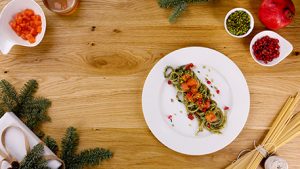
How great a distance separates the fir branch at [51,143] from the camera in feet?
3.97

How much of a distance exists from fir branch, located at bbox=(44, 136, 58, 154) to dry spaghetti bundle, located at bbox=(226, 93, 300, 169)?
600 millimetres

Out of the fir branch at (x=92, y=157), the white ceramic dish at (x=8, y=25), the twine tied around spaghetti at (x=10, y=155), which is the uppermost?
the white ceramic dish at (x=8, y=25)

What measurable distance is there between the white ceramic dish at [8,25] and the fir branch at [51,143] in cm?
34

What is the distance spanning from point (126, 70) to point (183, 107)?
0.25 meters

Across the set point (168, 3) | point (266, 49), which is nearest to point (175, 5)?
point (168, 3)

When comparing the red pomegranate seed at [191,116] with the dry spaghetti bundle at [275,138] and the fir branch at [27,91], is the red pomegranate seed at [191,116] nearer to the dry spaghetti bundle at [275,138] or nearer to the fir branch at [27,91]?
the dry spaghetti bundle at [275,138]

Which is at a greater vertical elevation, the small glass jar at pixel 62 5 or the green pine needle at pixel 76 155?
the small glass jar at pixel 62 5

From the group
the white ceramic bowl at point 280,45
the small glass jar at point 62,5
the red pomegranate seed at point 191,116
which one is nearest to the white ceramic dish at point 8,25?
the small glass jar at point 62,5

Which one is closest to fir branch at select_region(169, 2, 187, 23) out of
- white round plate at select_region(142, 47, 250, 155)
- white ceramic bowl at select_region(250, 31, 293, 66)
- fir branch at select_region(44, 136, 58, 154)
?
white round plate at select_region(142, 47, 250, 155)

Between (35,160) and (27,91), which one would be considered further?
(27,91)

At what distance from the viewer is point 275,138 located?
121 cm

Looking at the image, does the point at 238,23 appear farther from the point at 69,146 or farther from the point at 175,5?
the point at 69,146

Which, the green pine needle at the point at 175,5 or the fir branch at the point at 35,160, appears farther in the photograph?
the green pine needle at the point at 175,5

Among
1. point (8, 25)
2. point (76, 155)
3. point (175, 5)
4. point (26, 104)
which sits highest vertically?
point (175, 5)
